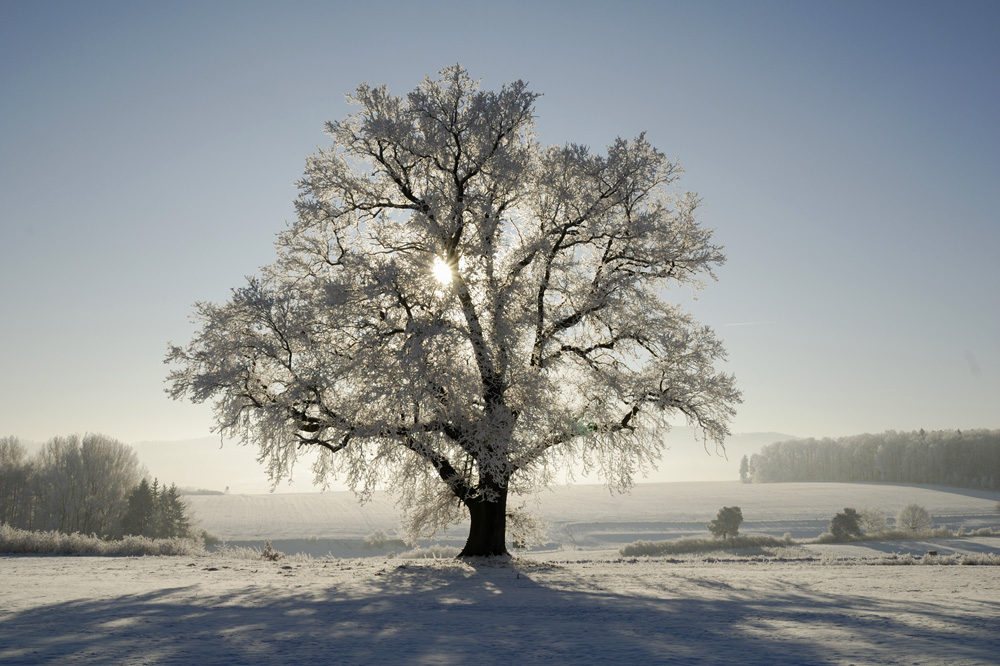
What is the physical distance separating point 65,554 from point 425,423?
1089 cm

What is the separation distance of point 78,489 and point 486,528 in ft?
146

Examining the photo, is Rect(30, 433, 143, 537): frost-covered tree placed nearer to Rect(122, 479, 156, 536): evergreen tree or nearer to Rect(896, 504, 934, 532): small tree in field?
Rect(122, 479, 156, 536): evergreen tree

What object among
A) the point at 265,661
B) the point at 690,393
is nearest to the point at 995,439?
the point at 690,393

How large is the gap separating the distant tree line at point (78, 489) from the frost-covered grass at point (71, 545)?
28.3m

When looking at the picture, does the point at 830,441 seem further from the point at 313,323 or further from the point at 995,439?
the point at 313,323

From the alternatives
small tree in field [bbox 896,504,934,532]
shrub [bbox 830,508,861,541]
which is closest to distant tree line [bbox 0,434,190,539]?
shrub [bbox 830,508,861,541]

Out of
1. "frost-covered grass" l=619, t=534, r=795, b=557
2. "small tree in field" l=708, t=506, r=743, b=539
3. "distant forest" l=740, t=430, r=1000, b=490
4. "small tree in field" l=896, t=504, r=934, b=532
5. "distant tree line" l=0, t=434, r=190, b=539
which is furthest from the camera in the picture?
"distant forest" l=740, t=430, r=1000, b=490

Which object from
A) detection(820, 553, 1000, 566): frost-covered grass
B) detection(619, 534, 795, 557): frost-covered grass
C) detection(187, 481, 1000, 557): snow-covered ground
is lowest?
detection(187, 481, 1000, 557): snow-covered ground

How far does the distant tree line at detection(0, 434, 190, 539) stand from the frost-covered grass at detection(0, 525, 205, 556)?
28291 millimetres

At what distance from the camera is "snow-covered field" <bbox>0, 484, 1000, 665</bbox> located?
19.6 ft

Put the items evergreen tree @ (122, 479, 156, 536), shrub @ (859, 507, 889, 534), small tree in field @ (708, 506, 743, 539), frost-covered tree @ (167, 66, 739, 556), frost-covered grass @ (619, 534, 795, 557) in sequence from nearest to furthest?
frost-covered tree @ (167, 66, 739, 556) → frost-covered grass @ (619, 534, 795, 557) → evergreen tree @ (122, 479, 156, 536) → small tree in field @ (708, 506, 743, 539) → shrub @ (859, 507, 889, 534)

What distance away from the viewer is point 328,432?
1819cm

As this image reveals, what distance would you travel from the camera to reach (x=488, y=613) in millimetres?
9062

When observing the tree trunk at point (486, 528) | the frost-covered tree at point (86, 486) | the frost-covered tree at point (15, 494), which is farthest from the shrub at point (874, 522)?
the frost-covered tree at point (15, 494)
